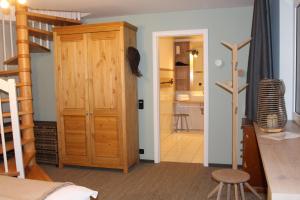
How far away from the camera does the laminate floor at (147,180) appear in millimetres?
3453

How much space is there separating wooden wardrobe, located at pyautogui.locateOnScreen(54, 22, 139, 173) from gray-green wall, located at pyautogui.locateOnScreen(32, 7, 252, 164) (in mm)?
229

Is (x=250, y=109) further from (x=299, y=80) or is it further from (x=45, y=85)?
(x=45, y=85)

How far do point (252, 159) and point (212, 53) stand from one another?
1.75 meters

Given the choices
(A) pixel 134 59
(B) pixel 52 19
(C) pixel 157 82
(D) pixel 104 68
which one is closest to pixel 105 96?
(D) pixel 104 68

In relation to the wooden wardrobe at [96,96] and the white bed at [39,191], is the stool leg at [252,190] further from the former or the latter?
the white bed at [39,191]

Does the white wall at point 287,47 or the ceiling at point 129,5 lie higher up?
the ceiling at point 129,5

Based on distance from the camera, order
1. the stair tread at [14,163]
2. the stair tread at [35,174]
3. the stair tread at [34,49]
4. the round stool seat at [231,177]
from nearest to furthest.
→ the round stool seat at [231,177] < the stair tread at [14,163] < the stair tread at [35,174] < the stair tread at [34,49]

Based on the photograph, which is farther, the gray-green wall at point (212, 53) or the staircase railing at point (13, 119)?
the gray-green wall at point (212, 53)

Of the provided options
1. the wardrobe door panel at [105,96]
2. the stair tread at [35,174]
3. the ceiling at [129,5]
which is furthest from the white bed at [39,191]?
the ceiling at [129,5]

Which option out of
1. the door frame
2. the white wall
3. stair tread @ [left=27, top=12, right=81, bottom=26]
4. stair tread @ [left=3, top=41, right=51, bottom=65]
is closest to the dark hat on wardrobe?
the door frame

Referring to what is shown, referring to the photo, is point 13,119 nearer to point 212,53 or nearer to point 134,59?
point 134,59

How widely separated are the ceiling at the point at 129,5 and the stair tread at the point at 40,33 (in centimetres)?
32

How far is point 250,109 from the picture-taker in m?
3.34

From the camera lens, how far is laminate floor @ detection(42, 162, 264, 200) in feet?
11.3
